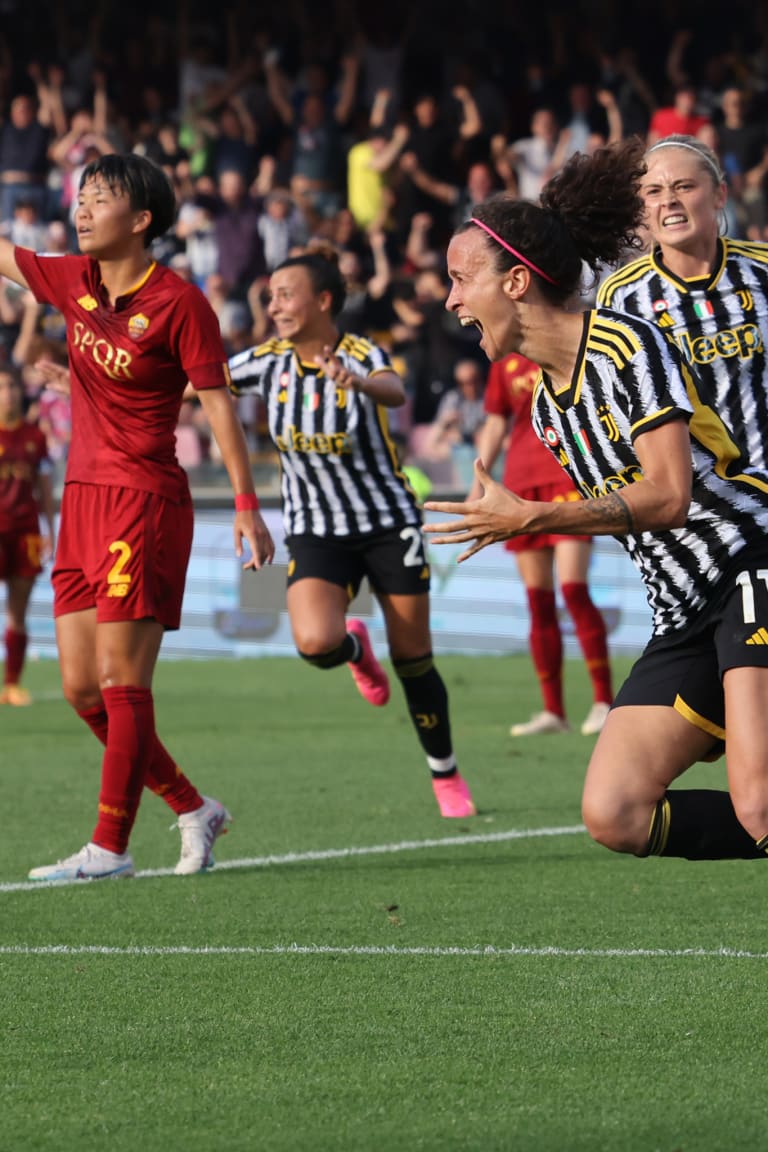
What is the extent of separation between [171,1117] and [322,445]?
506cm

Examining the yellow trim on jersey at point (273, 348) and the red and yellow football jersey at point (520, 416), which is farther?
the red and yellow football jersey at point (520, 416)

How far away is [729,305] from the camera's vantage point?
20.8 ft

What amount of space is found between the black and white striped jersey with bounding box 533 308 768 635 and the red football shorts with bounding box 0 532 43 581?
9.13 metres

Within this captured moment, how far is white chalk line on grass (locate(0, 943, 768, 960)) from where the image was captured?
17.6 ft

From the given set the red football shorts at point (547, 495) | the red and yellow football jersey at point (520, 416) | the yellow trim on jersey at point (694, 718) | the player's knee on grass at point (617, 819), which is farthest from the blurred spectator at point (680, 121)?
the player's knee on grass at point (617, 819)

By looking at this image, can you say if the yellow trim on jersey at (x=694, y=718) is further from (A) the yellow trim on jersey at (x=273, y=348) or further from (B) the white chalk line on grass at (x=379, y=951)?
(A) the yellow trim on jersey at (x=273, y=348)

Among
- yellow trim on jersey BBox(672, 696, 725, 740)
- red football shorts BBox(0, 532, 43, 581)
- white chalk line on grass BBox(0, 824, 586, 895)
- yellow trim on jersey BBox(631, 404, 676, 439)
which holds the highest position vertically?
yellow trim on jersey BBox(631, 404, 676, 439)

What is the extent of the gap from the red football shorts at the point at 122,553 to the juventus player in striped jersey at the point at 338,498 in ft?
5.68

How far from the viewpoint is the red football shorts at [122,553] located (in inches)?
260

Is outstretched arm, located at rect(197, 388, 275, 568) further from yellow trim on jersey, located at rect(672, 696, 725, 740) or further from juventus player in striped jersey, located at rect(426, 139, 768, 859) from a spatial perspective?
yellow trim on jersey, located at rect(672, 696, 725, 740)

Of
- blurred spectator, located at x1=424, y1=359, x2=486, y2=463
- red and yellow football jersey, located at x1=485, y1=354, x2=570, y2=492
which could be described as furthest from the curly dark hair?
blurred spectator, located at x1=424, y1=359, x2=486, y2=463

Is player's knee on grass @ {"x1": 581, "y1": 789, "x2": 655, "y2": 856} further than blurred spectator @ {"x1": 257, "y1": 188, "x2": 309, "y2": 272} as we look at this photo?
No

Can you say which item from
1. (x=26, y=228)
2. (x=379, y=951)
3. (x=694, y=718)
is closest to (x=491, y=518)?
(x=694, y=718)

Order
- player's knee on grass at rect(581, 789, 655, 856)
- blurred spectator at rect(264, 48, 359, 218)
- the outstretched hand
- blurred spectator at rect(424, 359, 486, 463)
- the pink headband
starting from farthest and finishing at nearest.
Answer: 1. blurred spectator at rect(264, 48, 359, 218)
2. blurred spectator at rect(424, 359, 486, 463)
3. player's knee on grass at rect(581, 789, 655, 856)
4. the pink headband
5. the outstretched hand
